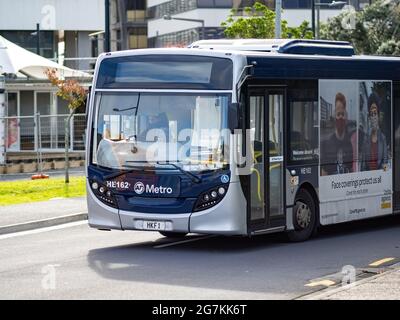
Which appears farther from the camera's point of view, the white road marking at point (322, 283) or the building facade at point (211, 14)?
the building facade at point (211, 14)

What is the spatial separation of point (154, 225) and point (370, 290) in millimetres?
4934

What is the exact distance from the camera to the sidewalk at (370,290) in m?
11.8

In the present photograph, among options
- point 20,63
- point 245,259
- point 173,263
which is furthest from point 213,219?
point 20,63

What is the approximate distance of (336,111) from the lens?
61.8ft

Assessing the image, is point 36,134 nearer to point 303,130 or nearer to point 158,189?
point 303,130

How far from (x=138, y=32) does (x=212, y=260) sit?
291ft

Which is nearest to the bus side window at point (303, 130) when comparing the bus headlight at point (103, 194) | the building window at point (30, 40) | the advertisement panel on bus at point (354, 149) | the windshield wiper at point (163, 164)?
the advertisement panel on bus at point (354, 149)

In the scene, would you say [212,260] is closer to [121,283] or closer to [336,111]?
[121,283]

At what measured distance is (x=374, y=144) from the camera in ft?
65.4

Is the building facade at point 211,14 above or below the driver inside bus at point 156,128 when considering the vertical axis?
above

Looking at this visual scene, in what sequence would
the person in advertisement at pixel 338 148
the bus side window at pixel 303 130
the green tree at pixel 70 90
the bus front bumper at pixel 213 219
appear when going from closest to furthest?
the bus front bumper at pixel 213 219 → the bus side window at pixel 303 130 → the person in advertisement at pixel 338 148 → the green tree at pixel 70 90

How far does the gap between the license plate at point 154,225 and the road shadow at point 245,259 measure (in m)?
0.36

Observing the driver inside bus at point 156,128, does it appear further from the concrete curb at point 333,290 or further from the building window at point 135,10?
the building window at point 135,10

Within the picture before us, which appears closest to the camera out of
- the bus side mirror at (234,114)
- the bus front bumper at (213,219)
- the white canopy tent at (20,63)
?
the bus side mirror at (234,114)
